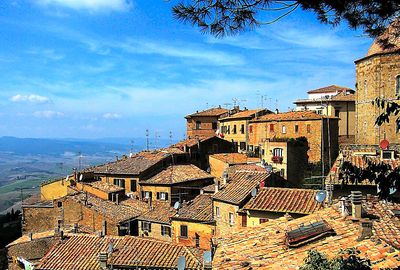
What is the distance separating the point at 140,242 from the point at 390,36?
17237mm

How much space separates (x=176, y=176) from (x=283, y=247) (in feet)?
92.4

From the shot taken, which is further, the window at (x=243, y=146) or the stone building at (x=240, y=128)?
the window at (x=243, y=146)

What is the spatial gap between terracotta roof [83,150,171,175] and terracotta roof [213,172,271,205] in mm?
16712

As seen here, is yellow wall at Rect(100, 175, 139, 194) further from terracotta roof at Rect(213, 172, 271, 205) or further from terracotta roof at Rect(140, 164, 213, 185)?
terracotta roof at Rect(213, 172, 271, 205)

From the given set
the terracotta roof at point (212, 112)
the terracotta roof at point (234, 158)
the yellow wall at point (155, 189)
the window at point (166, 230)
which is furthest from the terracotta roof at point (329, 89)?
the window at point (166, 230)

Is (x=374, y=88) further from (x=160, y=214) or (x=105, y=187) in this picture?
(x=105, y=187)

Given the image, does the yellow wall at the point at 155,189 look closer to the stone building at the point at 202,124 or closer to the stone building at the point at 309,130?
the stone building at the point at 309,130

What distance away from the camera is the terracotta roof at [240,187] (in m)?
→ 23.5

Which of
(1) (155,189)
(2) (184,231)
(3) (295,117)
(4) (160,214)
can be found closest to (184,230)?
(2) (184,231)

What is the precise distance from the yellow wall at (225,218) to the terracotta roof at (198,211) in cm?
83

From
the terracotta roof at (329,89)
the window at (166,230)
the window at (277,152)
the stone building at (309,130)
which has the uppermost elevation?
the terracotta roof at (329,89)

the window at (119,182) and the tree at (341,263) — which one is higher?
the tree at (341,263)

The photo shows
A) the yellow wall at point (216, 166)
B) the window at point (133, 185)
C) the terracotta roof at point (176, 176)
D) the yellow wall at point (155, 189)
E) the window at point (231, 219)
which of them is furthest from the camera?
the yellow wall at point (216, 166)

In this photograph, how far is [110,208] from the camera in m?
32.4
